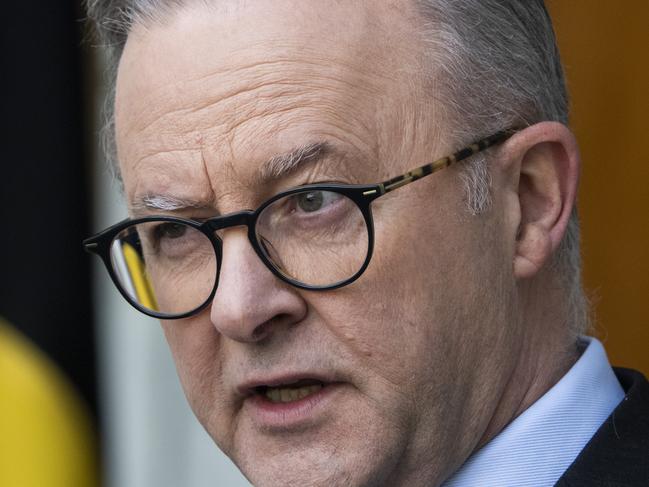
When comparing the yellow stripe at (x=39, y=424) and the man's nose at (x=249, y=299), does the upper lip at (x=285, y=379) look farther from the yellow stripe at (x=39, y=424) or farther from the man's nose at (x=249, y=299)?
the yellow stripe at (x=39, y=424)

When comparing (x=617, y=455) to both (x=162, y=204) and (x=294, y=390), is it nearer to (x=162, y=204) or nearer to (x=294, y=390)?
(x=294, y=390)

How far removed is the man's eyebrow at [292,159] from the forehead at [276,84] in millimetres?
11

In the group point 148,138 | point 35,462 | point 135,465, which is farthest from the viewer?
point 135,465

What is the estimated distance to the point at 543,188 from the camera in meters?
2.32

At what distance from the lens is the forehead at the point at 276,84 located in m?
2.15

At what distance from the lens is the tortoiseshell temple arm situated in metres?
2.14

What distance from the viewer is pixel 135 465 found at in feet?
16.8

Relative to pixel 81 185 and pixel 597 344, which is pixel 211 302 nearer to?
pixel 597 344

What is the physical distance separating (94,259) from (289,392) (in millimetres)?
2723

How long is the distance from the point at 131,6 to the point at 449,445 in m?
1.24

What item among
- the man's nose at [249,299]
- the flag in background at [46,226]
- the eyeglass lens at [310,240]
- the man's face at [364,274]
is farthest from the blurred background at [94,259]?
the man's nose at [249,299]

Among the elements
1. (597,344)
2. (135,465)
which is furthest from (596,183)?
(135,465)

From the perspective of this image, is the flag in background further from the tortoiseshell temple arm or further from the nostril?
the tortoiseshell temple arm

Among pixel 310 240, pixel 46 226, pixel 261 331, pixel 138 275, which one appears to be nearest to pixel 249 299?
pixel 261 331
